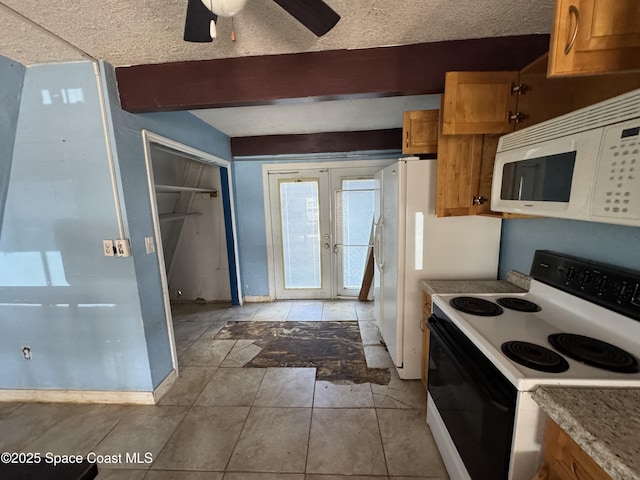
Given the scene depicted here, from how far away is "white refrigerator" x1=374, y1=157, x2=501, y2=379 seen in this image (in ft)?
6.28

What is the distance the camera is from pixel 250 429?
1761 mm

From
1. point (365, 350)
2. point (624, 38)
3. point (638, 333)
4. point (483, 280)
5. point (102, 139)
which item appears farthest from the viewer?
point (365, 350)

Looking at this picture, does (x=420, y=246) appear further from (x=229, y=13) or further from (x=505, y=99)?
(x=229, y=13)

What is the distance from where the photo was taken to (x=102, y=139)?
171cm

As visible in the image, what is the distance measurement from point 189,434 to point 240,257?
2.42 m

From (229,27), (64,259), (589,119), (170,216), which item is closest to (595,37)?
(589,119)

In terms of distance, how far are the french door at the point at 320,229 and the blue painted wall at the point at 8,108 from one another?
7.88ft

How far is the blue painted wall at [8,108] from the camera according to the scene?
158cm

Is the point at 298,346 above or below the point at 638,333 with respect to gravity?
below

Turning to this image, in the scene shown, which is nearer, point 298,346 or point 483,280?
point 483,280

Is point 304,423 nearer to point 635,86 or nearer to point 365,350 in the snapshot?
point 365,350

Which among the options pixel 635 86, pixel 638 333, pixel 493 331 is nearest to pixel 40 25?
pixel 493 331

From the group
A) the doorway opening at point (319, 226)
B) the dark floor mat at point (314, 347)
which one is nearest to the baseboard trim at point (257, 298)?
the doorway opening at point (319, 226)

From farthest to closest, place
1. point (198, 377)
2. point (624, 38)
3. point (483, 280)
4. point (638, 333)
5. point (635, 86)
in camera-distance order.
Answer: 1. point (198, 377)
2. point (483, 280)
3. point (635, 86)
4. point (638, 333)
5. point (624, 38)
